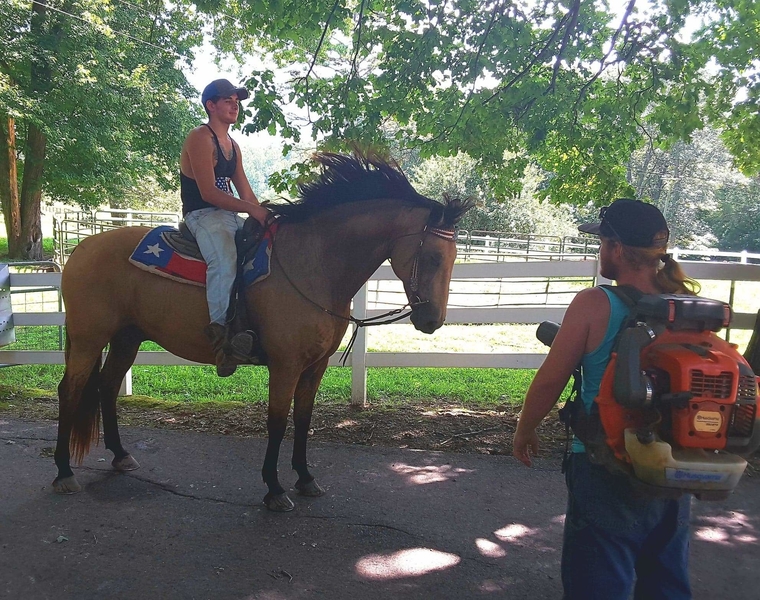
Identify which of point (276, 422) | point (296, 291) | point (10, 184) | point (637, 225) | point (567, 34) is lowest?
point (276, 422)

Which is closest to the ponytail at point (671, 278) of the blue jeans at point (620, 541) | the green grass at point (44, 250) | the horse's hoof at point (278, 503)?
the blue jeans at point (620, 541)

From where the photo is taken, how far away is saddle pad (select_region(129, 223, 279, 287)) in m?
3.98

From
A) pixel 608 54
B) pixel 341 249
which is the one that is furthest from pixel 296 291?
pixel 608 54

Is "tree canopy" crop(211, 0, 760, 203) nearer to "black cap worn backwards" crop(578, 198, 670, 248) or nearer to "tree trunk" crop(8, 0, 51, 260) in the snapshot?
"black cap worn backwards" crop(578, 198, 670, 248)

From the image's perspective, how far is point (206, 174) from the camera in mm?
3924

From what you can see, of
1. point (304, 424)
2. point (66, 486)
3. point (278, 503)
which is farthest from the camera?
point (304, 424)

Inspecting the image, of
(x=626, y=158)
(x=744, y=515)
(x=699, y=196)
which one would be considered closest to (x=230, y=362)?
(x=744, y=515)

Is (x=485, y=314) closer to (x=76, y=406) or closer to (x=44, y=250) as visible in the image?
(x=76, y=406)

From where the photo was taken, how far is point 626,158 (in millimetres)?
6340

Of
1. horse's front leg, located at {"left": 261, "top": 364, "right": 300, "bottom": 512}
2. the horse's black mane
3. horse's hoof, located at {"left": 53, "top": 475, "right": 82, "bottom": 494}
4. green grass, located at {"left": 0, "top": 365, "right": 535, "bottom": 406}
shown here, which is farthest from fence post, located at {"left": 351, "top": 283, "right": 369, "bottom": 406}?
horse's hoof, located at {"left": 53, "top": 475, "right": 82, "bottom": 494}

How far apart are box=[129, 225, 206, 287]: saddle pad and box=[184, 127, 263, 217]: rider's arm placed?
46 centimetres

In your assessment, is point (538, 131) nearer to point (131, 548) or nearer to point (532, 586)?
point (532, 586)

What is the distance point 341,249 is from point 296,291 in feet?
1.42

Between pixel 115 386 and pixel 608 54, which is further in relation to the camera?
pixel 608 54
